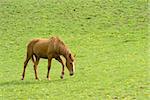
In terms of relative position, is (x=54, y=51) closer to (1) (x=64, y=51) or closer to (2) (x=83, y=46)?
(1) (x=64, y=51)

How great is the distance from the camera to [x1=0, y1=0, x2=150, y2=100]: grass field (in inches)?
550

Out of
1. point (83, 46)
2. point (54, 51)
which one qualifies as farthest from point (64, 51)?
point (83, 46)

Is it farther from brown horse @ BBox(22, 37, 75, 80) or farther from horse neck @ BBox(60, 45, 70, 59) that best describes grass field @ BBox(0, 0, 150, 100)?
horse neck @ BBox(60, 45, 70, 59)

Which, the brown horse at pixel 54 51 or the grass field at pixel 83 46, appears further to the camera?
the brown horse at pixel 54 51

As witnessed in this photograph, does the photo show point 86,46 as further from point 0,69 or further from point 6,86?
point 6,86

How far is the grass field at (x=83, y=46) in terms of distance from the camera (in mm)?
13969

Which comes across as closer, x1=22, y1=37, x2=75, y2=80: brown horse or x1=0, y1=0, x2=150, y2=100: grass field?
x1=0, y1=0, x2=150, y2=100: grass field

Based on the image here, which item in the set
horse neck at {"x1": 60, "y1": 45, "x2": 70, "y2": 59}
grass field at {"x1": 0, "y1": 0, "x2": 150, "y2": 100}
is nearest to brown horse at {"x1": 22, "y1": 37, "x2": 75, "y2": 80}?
horse neck at {"x1": 60, "y1": 45, "x2": 70, "y2": 59}

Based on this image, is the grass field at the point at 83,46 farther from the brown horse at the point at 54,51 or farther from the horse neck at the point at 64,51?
the horse neck at the point at 64,51

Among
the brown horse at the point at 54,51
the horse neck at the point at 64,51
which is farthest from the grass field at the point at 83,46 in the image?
the horse neck at the point at 64,51

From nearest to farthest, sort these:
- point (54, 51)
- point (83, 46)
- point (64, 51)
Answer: point (64, 51)
point (54, 51)
point (83, 46)

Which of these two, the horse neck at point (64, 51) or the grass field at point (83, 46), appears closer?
the grass field at point (83, 46)

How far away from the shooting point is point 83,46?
90.2 feet

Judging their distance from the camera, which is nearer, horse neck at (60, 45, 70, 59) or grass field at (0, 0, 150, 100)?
grass field at (0, 0, 150, 100)
